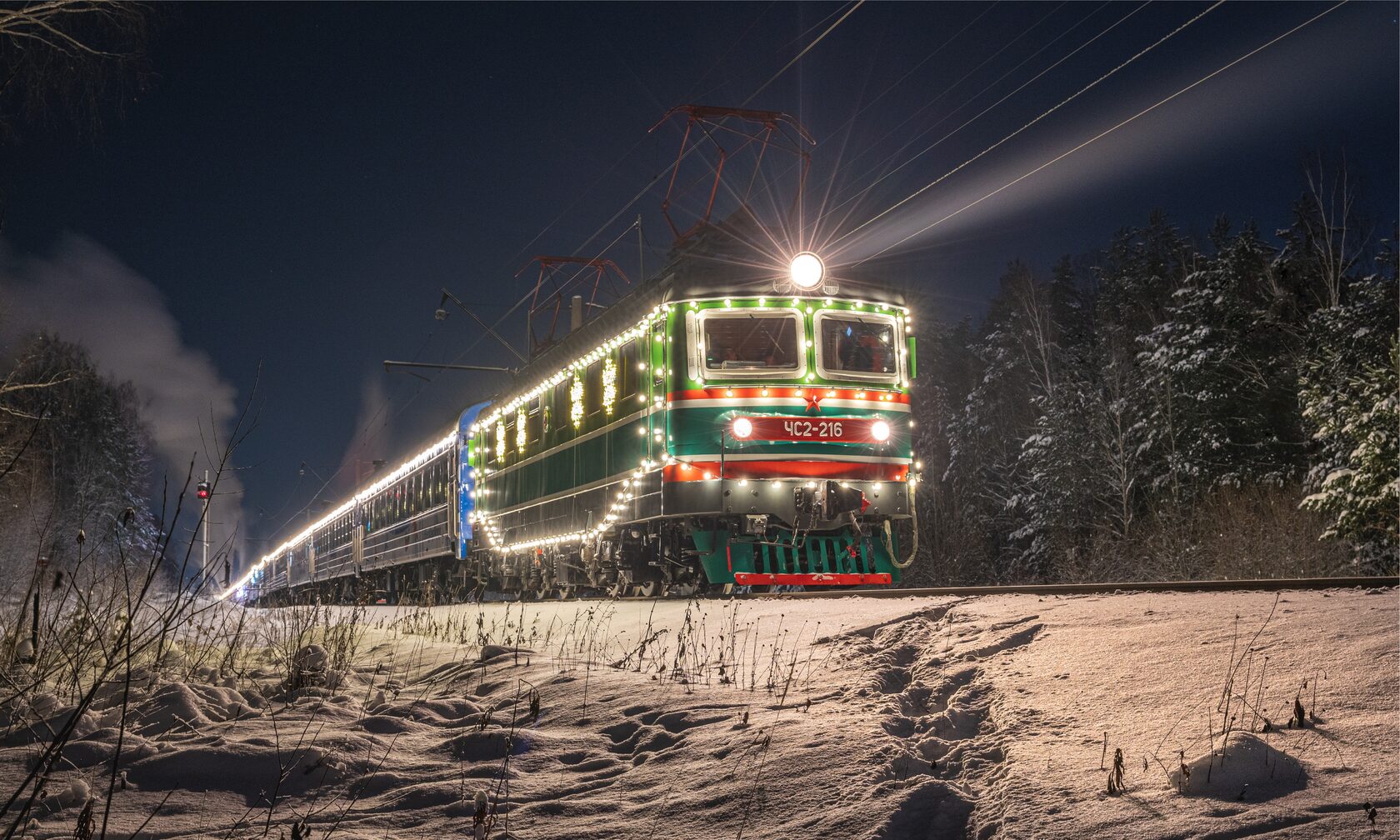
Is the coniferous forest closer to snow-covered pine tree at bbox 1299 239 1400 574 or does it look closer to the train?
snow-covered pine tree at bbox 1299 239 1400 574

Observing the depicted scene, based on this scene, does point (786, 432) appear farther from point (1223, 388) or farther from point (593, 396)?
point (1223, 388)

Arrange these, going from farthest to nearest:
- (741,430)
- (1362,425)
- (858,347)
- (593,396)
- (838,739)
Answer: (1362,425), (593,396), (858,347), (741,430), (838,739)

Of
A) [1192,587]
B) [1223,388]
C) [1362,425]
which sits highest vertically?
[1223,388]

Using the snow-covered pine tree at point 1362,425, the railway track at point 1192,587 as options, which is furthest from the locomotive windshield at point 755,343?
the snow-covered pine tree at point 1362,425

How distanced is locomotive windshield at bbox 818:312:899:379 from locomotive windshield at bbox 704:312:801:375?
14.7 inches

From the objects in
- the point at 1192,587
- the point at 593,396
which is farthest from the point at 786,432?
the point at 1192,587

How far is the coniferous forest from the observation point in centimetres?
1806

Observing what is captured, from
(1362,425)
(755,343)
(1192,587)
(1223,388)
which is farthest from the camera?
(1223,388)

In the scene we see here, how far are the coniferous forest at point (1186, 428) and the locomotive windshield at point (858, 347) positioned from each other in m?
4.05

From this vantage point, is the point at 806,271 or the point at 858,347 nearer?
the point at 806,271

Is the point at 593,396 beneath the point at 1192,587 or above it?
above

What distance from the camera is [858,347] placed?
1370 cm

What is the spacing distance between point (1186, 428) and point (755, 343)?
2087 cm

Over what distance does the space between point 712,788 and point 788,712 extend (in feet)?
3.63
